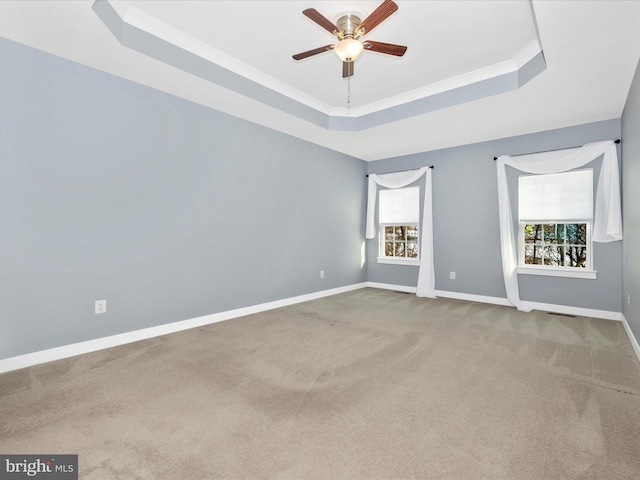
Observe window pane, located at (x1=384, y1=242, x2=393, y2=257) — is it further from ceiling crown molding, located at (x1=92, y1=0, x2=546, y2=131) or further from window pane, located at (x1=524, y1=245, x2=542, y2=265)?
ceiling crown molding, located at (x1=92, y1=0, x2=546, y2=131)

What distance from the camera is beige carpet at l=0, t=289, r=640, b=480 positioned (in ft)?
5.00

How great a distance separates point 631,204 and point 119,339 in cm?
536

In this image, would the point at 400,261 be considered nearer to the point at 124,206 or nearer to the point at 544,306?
the point at 544,306

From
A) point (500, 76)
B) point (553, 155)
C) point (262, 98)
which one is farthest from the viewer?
point (553, 155)

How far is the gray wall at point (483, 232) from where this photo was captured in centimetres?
413

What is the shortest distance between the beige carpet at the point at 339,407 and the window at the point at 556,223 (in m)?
1.34

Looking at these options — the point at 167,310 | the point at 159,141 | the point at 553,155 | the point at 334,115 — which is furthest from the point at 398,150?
the point at 167,310

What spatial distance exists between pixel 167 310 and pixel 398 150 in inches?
176

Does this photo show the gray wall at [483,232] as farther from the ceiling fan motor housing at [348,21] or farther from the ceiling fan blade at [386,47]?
the ceiling fan motor housing at [348,21]

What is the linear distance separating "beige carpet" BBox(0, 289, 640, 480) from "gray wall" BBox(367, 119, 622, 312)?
1.03 m

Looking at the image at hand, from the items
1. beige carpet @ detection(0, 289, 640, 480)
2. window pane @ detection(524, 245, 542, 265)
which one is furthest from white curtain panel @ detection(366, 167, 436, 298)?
beige carpet @ detection(0, 289, 640, 480)

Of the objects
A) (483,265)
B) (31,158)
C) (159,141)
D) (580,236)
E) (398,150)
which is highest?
(398,150)

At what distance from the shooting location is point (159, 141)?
3.37m

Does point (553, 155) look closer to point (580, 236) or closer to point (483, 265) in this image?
point (580, 236)
